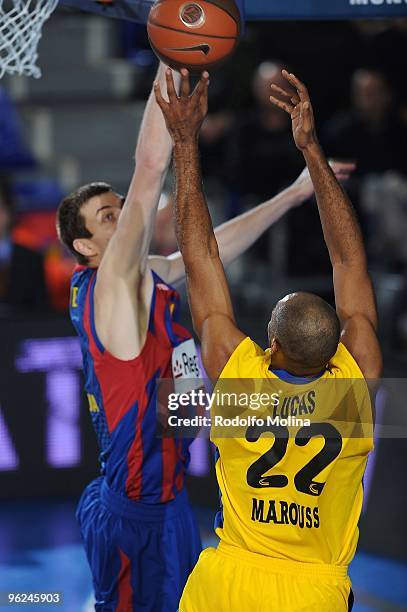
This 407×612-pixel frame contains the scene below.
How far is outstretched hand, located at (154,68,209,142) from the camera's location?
387 centimetres

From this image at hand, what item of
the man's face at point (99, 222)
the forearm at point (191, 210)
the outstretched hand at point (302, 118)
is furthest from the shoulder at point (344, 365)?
the man's face at point (99, 222)

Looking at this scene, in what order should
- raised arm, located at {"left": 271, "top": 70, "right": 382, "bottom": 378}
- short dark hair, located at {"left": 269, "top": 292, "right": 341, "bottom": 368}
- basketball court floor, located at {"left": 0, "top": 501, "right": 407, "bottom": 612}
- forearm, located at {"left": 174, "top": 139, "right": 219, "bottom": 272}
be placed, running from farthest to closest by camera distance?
1. basketball court floor, located at {"left": 0, "top": 501, "right": 407, "bottom": 612}
2. raised arm, located at {"left": 271, "top": 70, "right": 382, "bottom": 378}
3. forearm, located at {"left": 174, "top": 139, "right": 219, "bottom": 272}
4. short dark hair, located at {"left": 269, "top": 292, "right": 341, "bottom": 368}

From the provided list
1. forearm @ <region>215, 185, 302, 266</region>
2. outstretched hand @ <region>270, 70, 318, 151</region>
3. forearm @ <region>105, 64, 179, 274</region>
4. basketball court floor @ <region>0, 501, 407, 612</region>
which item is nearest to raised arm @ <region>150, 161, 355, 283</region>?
forearm @ <region>215, 185, 302, 266</region>

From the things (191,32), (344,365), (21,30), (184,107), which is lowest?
(344,365)

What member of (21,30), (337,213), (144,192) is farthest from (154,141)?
(21,30)

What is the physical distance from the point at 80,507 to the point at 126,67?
28.2ft

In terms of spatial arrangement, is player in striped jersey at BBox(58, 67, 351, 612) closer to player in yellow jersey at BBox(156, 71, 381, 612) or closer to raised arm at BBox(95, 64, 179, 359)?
raised arm at BBox(95, 64, 179, 359)

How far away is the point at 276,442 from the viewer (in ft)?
12.5

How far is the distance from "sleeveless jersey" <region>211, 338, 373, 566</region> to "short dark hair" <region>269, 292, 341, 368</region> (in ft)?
0.48

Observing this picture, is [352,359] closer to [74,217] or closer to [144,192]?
[144,192]

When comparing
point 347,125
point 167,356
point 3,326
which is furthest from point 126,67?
point 167,356

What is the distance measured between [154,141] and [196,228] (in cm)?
64

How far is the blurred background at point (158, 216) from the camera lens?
23.5ft

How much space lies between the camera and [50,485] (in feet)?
26.6
